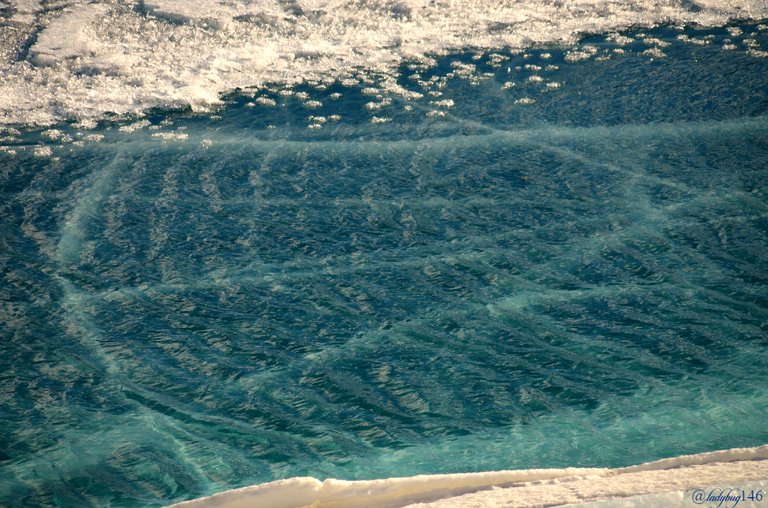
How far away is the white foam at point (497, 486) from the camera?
1571 millimetres

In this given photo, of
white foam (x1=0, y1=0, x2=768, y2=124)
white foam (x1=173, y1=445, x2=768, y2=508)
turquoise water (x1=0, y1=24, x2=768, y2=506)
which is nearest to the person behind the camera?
white foam (x1=173, y1=445, x2=768, y2=508)

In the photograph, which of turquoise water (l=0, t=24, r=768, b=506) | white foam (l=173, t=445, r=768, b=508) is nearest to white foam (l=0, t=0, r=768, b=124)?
turquoise water (l=0, t=24, r=768, b=506)

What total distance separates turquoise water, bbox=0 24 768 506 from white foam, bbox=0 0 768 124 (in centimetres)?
24

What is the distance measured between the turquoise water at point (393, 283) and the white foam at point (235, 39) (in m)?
0.24

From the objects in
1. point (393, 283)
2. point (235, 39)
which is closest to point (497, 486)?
point (393, 283)

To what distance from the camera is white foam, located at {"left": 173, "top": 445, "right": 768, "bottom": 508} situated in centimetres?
157

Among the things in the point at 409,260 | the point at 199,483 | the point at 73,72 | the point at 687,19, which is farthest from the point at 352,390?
the point at 687,19

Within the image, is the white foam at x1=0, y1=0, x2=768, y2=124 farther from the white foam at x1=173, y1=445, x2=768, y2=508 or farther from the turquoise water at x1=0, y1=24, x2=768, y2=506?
the white foam at x1=173, y1=445, x2=768, y2=508

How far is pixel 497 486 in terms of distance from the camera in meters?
1.70

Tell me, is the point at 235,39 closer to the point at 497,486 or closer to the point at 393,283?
the point at 393,283

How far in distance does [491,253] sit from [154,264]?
1186mm

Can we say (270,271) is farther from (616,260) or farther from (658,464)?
(658,464)

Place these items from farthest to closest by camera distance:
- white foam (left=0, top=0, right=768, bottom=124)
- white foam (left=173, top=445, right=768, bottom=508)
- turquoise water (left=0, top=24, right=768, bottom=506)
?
white foam (left=0, top=0, right=768, bottom=124) < turquoise water (left=0, top=24, right=768, bottom=506) < white foam (left=173, top=445, right=768, bottom=508)

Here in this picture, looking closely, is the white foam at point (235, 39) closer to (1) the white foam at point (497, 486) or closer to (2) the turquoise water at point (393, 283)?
(2) the turquoise water at point (393, 283)
